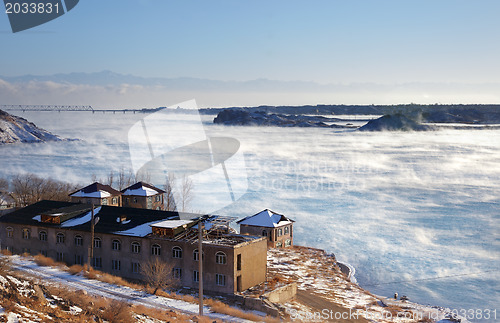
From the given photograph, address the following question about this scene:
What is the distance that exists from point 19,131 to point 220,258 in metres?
98.3

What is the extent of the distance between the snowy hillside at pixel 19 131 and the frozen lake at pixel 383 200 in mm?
3495

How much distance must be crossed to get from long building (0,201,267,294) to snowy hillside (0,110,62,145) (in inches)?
3237

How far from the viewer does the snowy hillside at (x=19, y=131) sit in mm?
102688

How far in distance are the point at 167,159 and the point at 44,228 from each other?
65.1 meters

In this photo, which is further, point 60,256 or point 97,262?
point 60,256

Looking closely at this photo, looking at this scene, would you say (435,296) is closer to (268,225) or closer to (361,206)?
(268,225)

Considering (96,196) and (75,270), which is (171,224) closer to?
(75,270)

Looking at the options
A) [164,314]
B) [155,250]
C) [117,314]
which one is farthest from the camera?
[155,250]

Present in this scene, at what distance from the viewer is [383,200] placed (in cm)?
5850

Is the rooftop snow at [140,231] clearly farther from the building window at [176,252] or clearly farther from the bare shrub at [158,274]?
the building window at [176,252]

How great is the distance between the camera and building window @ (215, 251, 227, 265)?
21.2m

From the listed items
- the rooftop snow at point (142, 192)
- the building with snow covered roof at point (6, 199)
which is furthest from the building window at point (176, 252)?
the building with snow covered roof at point (6, 199)

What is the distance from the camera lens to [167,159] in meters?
90.4

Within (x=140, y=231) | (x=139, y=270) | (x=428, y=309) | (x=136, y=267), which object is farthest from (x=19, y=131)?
(x=428, y=309)
